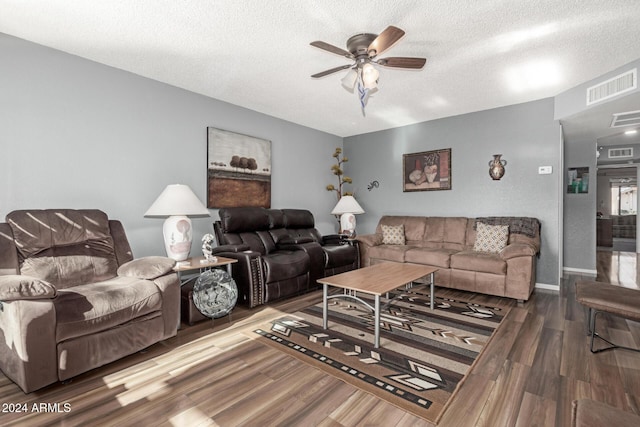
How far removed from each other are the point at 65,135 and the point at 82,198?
608mm

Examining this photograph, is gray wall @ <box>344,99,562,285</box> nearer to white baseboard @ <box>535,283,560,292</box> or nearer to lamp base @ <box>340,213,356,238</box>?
white baseboard @ <box>535,283,560,292</box>

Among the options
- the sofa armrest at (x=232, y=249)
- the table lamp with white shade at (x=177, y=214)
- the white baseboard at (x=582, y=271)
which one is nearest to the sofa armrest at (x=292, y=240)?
the sofa armrest at (x=232, y=249)

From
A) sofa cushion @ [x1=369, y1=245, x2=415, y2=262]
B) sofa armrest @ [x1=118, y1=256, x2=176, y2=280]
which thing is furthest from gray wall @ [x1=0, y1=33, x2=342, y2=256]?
sofa cushion @ [x1=369, y1=245, x2=415, y2=262]

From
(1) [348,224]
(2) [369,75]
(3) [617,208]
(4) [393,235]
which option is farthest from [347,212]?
(3) [617,208]

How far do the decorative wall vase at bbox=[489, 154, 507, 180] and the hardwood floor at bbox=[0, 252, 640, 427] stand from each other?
2.47 metres

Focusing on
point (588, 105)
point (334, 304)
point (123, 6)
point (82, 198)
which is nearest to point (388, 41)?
point (123, 6)

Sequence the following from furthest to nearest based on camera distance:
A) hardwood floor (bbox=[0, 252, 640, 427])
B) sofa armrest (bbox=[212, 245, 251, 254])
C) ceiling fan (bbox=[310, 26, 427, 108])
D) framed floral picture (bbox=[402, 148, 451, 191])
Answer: framed floral picture (bbox=[402, 148, 451, 191]) → sofa armrest (bbox=[212, 245, 251, 254]) → ceiling fan (bbox=[310, 26, 427, 108]) → hardwood floor (bbox=[0, 252, 640, 427])

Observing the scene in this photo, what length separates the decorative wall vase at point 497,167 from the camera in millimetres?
4473

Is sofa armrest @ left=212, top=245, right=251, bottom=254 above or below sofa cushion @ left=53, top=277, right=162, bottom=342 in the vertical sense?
above

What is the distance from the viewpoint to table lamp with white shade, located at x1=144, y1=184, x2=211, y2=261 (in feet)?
9.57

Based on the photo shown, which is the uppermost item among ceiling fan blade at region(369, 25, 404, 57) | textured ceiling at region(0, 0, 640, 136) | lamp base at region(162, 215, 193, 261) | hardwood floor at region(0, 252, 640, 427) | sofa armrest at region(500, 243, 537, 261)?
textured ceiling at region(0, 0, 640, 136)

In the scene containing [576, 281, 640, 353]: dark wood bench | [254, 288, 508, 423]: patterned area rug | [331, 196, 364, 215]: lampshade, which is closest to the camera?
[254, 288, 508, 423]: patterned area rug

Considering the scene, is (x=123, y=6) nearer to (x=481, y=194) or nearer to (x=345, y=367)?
(x=345, y=367)

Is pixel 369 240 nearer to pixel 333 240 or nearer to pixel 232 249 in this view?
pixel 333 240
